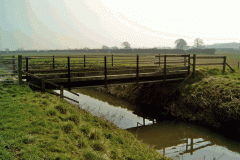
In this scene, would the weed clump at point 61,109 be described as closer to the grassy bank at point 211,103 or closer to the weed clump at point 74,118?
the weed clump at point 74,118

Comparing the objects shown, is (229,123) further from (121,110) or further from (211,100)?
(121,110)

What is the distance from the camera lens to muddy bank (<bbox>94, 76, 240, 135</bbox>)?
1126 cm

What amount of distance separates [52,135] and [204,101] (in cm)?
967

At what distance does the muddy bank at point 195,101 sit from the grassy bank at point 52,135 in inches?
233

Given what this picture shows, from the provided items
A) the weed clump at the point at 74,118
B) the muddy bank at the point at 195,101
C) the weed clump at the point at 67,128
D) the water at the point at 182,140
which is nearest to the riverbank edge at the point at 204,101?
the muddy bank at the point at 195,101

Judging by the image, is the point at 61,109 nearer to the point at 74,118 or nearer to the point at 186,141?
the point at 74,118

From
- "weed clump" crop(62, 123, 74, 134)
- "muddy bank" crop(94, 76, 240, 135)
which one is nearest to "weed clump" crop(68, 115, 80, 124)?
"weed clump" crop(62, 123, 74, 134)

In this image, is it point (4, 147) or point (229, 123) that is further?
point (229, 123)

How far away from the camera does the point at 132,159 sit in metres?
6.23

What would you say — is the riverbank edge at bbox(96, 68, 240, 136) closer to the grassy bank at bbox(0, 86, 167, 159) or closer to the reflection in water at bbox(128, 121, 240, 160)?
the reflection in water at bbox(128, 121, 240, 160)

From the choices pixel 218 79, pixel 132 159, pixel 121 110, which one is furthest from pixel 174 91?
pixel 132 159

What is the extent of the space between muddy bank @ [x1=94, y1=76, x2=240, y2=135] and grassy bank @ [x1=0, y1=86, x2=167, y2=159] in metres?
5.92

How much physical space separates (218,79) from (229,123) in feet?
14.7

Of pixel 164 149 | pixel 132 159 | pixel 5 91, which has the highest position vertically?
pixel 5 91
